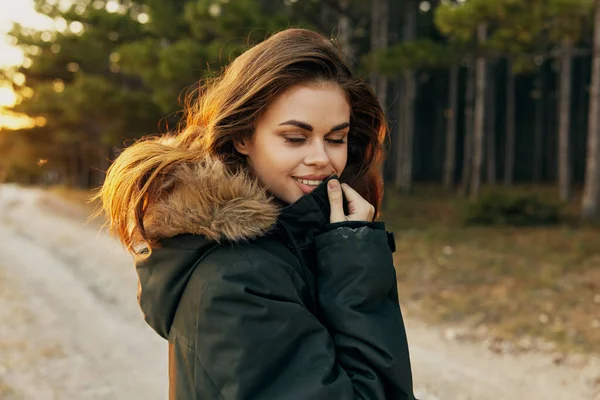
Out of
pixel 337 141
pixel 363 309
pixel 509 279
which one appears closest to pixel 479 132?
pixel 509 279

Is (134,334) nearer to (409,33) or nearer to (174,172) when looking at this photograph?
(174,172)

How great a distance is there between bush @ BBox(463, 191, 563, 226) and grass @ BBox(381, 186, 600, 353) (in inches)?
14.2

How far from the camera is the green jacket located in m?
1.23

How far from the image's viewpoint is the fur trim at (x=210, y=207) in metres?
1.32

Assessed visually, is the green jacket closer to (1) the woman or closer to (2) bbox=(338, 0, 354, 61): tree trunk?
(1) the woman

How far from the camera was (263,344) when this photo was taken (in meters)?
1.23

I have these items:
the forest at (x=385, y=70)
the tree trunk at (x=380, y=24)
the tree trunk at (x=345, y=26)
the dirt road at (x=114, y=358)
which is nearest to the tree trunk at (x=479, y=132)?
the forest at (x=385, y=70)

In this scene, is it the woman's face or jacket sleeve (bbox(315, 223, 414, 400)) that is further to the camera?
the woman's face

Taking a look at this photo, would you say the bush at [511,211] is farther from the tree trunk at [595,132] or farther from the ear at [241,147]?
the ear at [241,147]

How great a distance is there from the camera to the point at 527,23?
7938mm

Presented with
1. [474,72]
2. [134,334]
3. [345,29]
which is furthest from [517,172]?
[134,334]

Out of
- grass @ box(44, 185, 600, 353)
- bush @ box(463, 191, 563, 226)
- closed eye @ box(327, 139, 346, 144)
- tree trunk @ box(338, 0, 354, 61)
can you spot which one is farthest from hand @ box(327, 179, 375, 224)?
tree trunk @ box(338, 0, 354, 61)

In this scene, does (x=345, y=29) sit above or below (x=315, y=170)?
above

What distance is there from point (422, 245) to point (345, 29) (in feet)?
21.3
